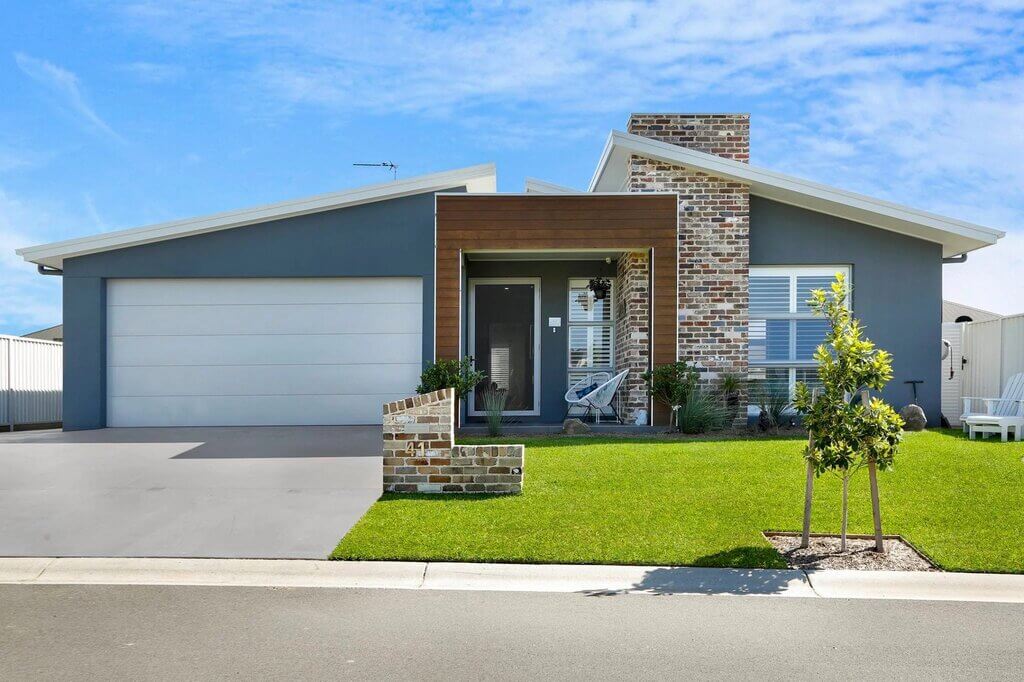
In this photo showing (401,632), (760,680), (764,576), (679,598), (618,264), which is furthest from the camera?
(618,264)

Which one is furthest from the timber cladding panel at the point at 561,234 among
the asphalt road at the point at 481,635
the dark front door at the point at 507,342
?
the asphalt road at the point at 481,635

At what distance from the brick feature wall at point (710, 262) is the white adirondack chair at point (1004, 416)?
131 inches

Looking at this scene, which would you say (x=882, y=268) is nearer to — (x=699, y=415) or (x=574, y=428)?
(x=699, y=415)

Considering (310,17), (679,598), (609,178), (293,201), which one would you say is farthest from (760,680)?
(609,178)

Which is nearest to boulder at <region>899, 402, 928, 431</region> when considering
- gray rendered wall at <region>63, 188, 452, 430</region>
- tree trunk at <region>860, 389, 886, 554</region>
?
tree trunk at <region>860, 389, 886, 554</region>

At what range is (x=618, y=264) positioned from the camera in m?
14.5

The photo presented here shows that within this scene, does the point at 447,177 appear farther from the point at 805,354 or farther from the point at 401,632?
the point at 401,632

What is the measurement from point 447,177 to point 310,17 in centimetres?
323

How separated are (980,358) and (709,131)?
6.77 meters

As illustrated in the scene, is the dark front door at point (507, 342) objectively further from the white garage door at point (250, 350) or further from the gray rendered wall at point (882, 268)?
the gray rendered wall at point (882, 268)

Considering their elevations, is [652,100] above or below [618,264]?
above

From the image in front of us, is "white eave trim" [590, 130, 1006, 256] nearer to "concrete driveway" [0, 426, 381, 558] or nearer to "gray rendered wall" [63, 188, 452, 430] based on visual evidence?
"gray rendered wall" [63, 188, 452, 430]

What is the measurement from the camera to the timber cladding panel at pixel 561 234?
12.2 metres

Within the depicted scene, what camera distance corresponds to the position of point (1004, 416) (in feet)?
37.6
